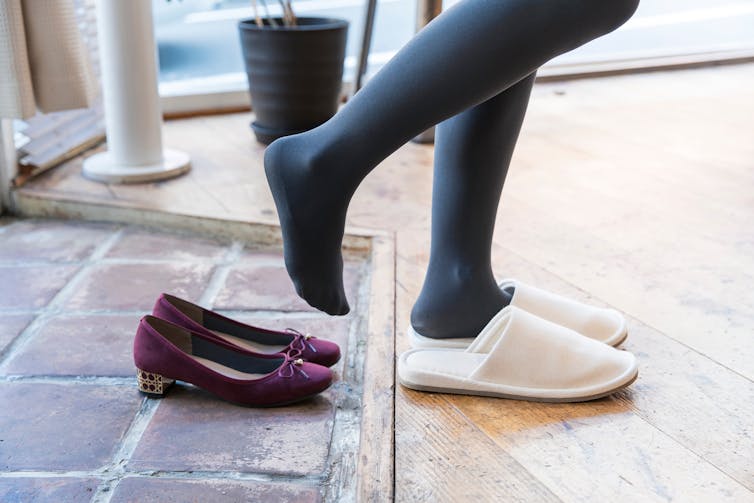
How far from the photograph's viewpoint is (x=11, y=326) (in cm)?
114

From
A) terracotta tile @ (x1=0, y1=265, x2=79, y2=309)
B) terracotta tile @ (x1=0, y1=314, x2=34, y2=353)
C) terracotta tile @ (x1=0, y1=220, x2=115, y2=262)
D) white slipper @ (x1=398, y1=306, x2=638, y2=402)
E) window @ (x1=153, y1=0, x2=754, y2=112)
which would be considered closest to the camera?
white slipper @ (x1=398, y1=306, x2=638, y2=402)

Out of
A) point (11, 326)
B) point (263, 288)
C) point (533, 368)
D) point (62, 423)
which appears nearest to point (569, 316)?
point (533, 368)

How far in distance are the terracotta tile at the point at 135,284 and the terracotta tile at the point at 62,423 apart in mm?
250

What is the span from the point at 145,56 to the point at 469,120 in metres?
1.10

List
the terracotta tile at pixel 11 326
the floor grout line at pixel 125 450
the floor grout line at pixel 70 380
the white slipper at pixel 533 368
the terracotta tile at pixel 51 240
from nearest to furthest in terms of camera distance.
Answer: the floor grout line at pixel 125 450, the white slipper at pixel 533 368, the floor grout line at pixel 70 380, the terracotta tile at pixel 11 326, the terracotta tile at pixel 51 240

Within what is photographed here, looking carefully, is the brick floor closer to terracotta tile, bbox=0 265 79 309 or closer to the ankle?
terracotta tile, bbox=0 265 79 309

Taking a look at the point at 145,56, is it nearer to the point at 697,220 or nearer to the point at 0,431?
the point at 0,431

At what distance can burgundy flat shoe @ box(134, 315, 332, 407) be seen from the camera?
915 millimetres

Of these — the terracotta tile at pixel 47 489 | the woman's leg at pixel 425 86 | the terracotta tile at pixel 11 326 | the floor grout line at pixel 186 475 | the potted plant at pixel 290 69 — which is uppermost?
the woman's leg at pixel 425 86

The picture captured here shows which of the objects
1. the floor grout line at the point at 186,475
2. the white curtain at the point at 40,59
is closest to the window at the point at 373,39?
the white curtain at the point at 40,59

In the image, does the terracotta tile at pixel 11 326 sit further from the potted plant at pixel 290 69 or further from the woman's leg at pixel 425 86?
the potted plant at pixel 290 69

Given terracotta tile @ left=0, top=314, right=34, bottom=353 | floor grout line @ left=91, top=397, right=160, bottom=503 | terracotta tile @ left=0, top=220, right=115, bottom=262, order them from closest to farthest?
floor grout line @ left=91, top=397, right=160, bottom=503
terracotta tile @ left=0, top=314, right=34, bottom=353
terracotta tile @ left=0, top=220, right=115, bottom=262

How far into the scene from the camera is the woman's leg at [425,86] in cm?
68

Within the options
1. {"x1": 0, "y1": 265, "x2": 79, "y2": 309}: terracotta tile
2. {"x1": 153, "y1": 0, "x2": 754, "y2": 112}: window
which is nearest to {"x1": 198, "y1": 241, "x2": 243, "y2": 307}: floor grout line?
{"x1": 0, "y1": 265, "x2": 79, "y2": 309}: terracotta tile
